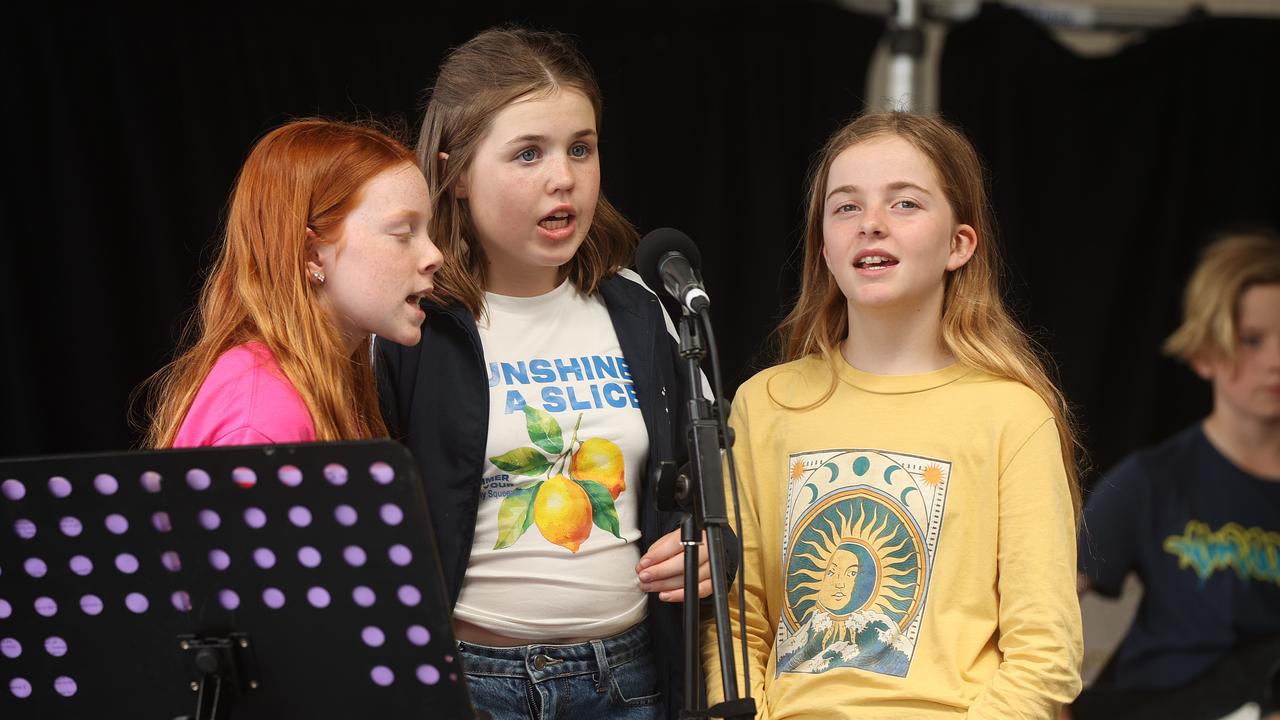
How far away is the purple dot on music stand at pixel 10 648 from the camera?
130 cm

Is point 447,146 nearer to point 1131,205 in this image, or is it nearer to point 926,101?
point 926,101

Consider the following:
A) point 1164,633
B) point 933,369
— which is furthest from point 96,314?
point 1164,633

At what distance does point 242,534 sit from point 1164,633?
2794 millimetres

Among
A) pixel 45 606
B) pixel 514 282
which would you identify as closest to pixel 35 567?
pixel 45 606

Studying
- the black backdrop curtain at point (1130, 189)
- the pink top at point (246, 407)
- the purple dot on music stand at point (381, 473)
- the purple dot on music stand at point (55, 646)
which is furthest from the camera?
the black backdrop curtain at point (1130, 189)

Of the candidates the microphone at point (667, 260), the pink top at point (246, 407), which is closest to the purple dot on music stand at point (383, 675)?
the pink top at point (246, 407)

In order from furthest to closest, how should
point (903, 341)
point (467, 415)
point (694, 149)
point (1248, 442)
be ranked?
point (1248, 442) → point (694, 149) → point (903, 341) → point (467, 415)

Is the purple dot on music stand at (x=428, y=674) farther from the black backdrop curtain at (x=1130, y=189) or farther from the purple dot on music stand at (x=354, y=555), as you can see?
the black backdrop curtain at (x=1130, y=189)

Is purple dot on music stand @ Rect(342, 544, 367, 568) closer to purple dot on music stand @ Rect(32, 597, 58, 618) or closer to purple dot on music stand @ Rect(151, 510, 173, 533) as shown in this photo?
purple dot on music stand @ Rect(151, 510, 173, 533)

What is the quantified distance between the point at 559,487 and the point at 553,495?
0.01m

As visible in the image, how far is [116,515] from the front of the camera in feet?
4.06

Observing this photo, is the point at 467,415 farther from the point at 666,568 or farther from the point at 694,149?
the point at 694,149

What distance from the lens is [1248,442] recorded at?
3410mm

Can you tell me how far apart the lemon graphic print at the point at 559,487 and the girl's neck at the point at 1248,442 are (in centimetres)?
244
